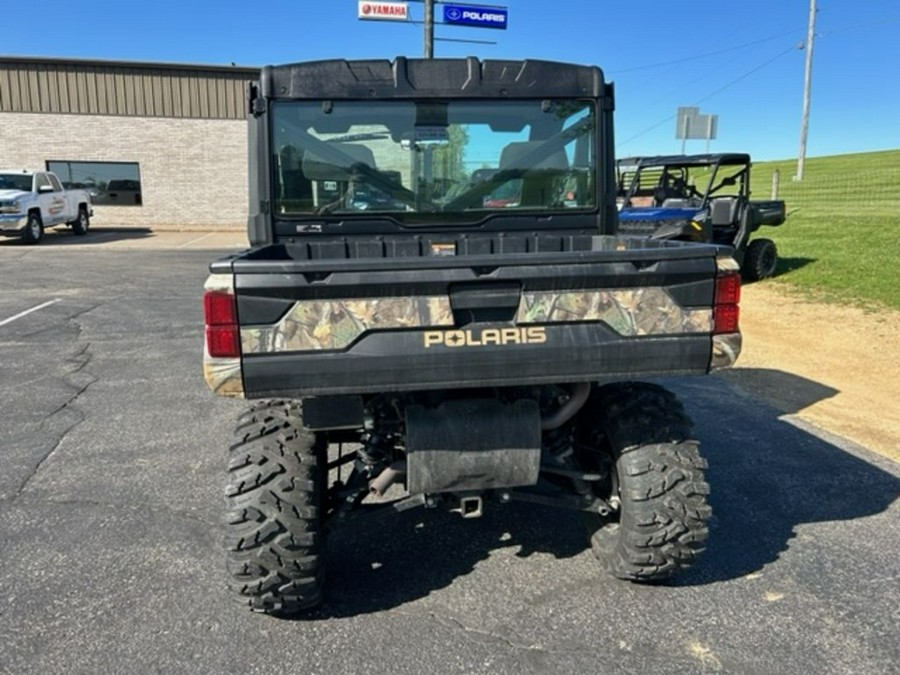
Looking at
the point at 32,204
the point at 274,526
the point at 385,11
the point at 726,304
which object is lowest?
the point at 274,526

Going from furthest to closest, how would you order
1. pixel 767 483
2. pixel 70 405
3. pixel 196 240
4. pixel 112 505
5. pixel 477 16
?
pixel 196 240 → pixel 477 16 → pixel 70 405 → pixel 767 483 → pixel 112 505

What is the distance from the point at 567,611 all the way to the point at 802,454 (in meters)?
2.66

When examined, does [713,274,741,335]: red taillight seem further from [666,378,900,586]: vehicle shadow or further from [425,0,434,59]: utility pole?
[425,0,434,59]: utility pole

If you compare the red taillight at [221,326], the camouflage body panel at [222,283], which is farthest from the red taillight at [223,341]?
the camouflage body panel at [222,283]

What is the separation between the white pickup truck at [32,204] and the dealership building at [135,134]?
325 centimetres

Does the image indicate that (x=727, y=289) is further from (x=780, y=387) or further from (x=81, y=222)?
(x=81, y=222)

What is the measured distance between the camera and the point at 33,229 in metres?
19.7

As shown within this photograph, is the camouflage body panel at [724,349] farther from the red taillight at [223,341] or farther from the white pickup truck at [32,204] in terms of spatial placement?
the white pickup truck at [32,204]

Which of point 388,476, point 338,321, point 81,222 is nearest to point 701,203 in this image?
point 388,476

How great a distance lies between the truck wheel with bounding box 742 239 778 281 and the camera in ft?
42.1

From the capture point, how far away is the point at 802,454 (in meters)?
4.76

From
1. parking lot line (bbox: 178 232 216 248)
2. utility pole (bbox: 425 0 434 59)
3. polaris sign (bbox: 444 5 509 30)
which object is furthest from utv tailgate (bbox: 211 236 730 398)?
parking lot line (bbox: 178 232 216 248)

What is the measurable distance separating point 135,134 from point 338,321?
83.1 feet

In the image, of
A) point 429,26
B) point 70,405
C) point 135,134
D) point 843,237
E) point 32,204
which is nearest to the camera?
point 70,405
